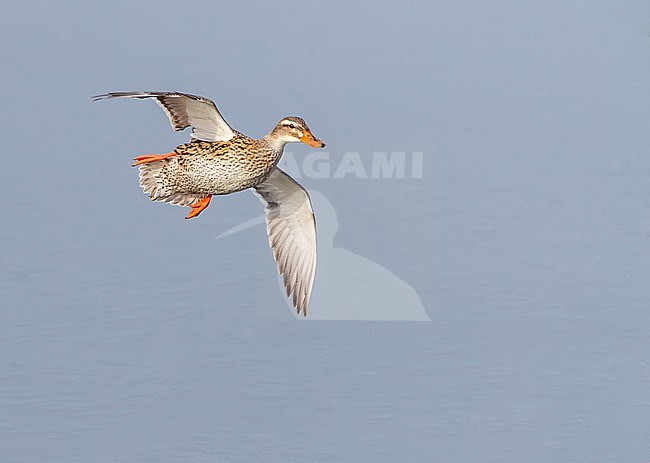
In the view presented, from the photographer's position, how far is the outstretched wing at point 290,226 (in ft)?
35.9

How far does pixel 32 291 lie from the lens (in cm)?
6228

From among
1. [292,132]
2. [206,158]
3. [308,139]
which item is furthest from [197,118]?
[308,139]

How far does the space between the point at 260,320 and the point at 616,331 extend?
13.3 meters

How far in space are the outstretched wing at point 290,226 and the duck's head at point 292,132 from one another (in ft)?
3.38

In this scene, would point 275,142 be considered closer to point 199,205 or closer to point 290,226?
point 199,205

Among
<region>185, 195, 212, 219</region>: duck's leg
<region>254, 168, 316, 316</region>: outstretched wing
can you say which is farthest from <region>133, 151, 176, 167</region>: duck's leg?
<region>254, 168, 316, 316</region>: outstretched wing

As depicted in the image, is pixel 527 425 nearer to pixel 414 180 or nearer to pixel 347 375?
pixel 347 375

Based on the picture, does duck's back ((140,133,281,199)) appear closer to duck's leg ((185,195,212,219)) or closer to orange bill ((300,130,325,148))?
duck's leg ((185,195,212,219))

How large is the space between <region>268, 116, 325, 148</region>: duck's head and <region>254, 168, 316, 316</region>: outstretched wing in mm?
1030

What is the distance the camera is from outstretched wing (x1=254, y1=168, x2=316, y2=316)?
430 inches

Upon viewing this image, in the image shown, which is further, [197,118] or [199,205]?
[197,118]

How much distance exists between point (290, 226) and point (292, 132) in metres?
1.46

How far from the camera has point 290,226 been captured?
36.4 feet

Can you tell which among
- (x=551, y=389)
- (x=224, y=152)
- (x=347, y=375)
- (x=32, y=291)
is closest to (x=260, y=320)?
(x=347, y=375)
